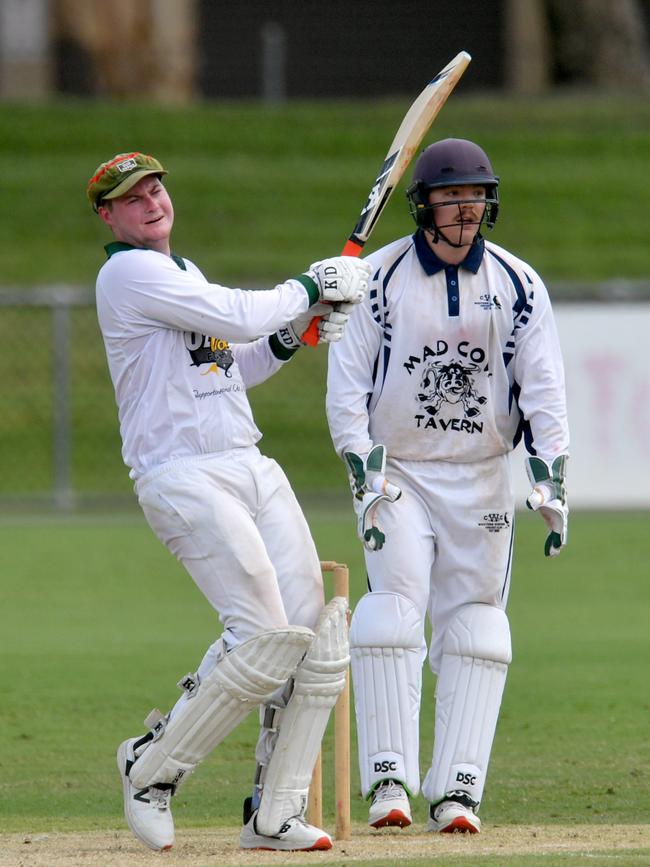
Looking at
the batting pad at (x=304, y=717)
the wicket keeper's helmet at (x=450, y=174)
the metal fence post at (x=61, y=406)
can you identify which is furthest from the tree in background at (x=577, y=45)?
the batting pad at (x=304, y=717)

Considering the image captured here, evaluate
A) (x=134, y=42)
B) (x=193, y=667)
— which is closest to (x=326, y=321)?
(x=193, y=667)

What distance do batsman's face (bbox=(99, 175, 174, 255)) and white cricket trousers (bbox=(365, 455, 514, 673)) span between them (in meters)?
1.06

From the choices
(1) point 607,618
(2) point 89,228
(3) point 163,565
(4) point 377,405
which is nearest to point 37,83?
(2) point 89,228

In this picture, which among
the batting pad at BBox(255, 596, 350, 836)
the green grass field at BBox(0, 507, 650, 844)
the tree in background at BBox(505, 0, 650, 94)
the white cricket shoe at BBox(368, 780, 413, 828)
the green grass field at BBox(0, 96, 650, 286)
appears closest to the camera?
the batting pad at BBox(255, 596, 350, 836)

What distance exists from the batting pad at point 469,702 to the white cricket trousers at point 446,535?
9cm

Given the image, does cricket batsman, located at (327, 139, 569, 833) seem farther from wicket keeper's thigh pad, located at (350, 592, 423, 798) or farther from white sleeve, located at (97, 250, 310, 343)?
white sleeve, located at (97, 250, 310, 343)

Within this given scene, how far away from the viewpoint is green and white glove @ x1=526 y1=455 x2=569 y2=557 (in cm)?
555

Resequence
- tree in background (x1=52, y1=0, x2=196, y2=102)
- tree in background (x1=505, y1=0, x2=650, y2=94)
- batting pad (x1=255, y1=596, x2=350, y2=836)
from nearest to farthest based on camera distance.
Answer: batting pad (x1=255, y1=596, x2=350, y2=836), tree in background (x1=52, y1=0, x2=196, y2=102), tree in background (x1=505, y1=0, x2=650, y2=94)

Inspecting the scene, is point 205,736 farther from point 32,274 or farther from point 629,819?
point 32,274

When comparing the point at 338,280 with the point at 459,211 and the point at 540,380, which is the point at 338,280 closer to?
the point at 459,211

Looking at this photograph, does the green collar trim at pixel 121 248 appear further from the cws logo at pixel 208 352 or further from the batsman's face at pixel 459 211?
the batsman's face at pixel 459 211

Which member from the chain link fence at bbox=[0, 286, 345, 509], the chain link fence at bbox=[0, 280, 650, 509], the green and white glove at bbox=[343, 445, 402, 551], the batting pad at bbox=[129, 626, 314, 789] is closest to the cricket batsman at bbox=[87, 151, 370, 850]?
the batting pad at bbox=[129, 626, 314, 789]

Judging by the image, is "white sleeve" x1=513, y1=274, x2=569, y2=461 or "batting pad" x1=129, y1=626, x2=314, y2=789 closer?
"batting pad" x1=129, y1=626, x2=314, y2=789

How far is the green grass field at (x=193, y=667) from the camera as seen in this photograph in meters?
6.22
